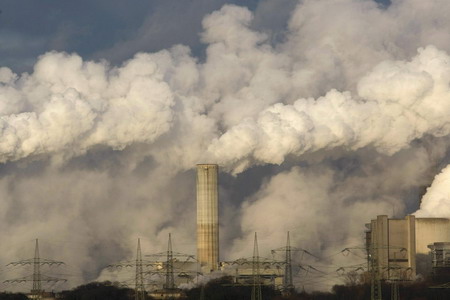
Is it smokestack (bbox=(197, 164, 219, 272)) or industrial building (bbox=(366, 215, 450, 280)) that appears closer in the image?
smokestack (bbox=(197, 164, 219, 272))

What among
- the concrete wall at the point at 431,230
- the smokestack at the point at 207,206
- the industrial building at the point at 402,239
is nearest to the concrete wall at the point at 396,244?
the industrial building at the point at 402,239

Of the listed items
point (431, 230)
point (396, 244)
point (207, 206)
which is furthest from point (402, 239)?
point (207, 206)

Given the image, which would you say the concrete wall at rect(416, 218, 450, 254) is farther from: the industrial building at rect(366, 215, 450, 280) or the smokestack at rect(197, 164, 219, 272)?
the smokestack at rect(197, 164, 219, 272)

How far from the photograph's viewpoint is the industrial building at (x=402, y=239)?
85625 mm

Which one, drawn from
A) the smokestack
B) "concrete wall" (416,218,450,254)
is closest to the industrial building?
"concrete wall" (416,218,450,254)

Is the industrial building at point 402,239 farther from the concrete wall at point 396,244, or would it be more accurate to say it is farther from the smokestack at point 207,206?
the smokestack at point 207,206

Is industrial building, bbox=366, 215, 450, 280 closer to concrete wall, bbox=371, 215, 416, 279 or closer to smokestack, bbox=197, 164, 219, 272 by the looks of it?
concrete wall, bbox=371, 215, 416, 279

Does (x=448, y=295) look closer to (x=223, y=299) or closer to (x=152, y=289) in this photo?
(x=223, y=299)

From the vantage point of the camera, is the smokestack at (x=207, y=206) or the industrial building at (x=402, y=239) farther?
the industrial building at (x=402, y=239)

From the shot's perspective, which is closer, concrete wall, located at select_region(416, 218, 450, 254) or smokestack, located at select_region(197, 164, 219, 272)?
smokestack, located at select_region(197, 164, 219, 272)

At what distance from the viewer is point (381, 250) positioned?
284ft

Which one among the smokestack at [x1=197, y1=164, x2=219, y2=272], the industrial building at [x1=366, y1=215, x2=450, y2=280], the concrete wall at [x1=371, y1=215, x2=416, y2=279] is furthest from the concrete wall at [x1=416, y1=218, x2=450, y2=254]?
the smokestack at [x1=197, y1=164, x2=219, y2=272]

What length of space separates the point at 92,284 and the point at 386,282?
24.4 meters

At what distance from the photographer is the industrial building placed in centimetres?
8562
